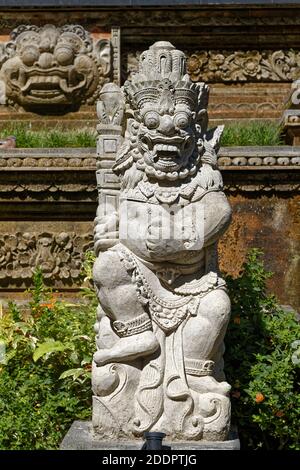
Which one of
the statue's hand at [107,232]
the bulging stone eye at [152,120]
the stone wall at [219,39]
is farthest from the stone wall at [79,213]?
the bulging stone eye at [152,120]

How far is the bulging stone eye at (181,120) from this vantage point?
7.22 metres

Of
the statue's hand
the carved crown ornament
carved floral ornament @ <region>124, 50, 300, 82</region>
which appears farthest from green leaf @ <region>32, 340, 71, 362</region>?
carved floral ornament @ <region>124, 50, 300, 82</region>

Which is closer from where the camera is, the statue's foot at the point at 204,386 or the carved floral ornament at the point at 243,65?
the statue's foot at the point at 204,386

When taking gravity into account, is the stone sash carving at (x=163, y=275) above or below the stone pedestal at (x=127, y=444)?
above

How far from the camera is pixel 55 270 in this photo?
38.5ft

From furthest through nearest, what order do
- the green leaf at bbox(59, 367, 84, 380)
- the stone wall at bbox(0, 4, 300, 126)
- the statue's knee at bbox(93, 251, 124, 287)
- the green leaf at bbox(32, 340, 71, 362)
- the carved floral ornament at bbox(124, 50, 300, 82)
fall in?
the carved floral ornament at bbox(124, 50, 300, 82), the stone wall at bbox(0, 4, 300, 126), the green leaf at bbox(32, 340, 71, 362), the green leaf at bbox(59, 367, 84, 380), the statue's knee at bbox(93, 251, 124, 287)

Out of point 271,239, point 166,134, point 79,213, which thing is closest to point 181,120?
point 166,134

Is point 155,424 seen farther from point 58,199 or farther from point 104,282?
point 58,199

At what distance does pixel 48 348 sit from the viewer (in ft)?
28.6

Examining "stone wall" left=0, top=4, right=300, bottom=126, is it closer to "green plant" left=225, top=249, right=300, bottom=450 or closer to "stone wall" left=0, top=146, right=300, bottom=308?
"stone wall" left=0, top=146, right=300, bottom=308

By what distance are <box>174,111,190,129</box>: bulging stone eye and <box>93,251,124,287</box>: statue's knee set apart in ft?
3.10

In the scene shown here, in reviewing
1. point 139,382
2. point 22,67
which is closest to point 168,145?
point 139,382

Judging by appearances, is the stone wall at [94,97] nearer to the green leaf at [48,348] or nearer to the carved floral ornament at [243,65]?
the carved floral ornament at [243,65]

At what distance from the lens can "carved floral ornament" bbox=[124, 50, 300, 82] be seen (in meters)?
14.6
